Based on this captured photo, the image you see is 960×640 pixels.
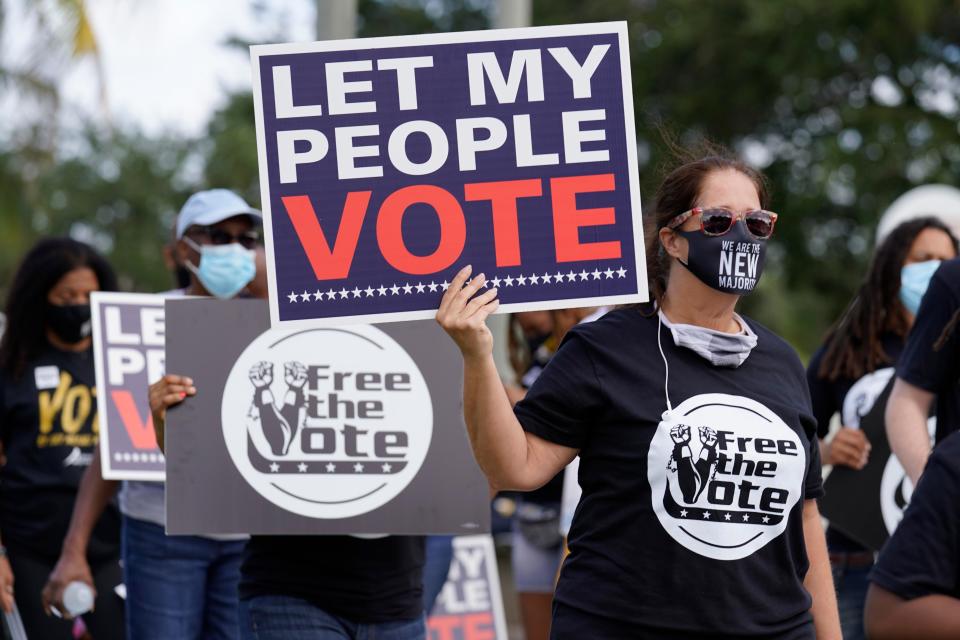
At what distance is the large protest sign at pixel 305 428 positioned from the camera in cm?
416

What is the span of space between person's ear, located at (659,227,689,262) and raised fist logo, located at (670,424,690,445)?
42 cm

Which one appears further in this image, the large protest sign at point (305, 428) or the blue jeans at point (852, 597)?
the blue jeans at point (852, 597)

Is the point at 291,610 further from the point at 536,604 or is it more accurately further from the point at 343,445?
the point at 536,604

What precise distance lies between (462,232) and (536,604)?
3.41 m

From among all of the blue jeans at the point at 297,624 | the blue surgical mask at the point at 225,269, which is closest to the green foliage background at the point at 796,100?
the blue surgical mask at the point at 225,269

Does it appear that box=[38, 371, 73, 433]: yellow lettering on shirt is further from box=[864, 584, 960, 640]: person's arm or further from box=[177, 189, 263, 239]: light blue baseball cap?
box=[864, 584, 960, 640]: person's arm

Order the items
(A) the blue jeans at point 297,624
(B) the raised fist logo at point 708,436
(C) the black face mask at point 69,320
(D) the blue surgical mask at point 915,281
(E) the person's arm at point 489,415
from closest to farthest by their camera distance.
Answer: (E) the person's arm at point 489,415, (B) the raised fist logo at point 708,436, (A) the blue jeans at point 297,624, (D) the blue surgical mask at point 915,281, (C) the black face mask at point 69,320

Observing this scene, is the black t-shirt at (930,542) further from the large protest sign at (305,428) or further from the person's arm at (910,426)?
the large protest sign at (305,428)

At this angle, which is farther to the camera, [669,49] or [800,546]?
[669,49]

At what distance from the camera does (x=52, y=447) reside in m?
5.83

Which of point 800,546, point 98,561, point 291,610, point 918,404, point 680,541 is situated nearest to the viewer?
point 680,541

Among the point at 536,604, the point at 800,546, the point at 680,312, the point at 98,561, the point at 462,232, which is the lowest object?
the point at 536,604

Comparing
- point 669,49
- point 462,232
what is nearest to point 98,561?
point 462,232

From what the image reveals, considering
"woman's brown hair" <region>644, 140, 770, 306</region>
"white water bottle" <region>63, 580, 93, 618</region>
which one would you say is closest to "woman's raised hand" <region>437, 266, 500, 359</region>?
"woman's brown hair" <region>644, 140, 770, 306</region>
